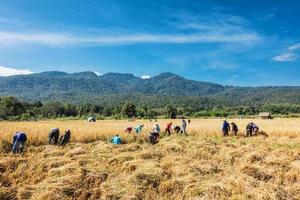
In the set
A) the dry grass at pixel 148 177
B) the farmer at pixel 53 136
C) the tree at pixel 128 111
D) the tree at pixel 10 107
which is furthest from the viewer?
the tree at pixel 128 111

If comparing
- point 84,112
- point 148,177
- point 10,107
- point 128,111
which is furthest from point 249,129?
point 84,112

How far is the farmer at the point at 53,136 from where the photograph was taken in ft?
57.7

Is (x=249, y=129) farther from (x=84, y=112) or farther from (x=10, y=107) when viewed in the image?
(x=84, y=112)

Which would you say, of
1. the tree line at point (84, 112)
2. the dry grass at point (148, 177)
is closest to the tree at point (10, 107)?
the tree line at point (84, 112)

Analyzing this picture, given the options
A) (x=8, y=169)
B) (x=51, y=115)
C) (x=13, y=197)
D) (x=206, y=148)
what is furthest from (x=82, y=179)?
(x=51, y=115)

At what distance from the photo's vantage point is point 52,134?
1764cm

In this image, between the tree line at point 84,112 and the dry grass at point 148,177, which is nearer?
the dry grass at point 148,177

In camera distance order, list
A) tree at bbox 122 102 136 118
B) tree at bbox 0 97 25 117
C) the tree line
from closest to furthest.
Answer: the tree line, tree at bbox 0 97 25 117, tree at bbox 122 102 136 118

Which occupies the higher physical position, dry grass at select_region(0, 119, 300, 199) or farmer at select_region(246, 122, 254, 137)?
farmer at select_region(246, 122, 254, 137)

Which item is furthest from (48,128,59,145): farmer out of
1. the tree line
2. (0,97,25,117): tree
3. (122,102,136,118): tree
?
(0,97,25,117): tree

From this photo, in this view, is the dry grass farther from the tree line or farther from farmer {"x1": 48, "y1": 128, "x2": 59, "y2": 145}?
the tree line

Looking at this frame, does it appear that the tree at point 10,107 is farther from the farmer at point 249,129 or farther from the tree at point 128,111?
the farmer at point 249,129

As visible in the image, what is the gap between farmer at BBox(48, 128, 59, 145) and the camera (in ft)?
57.7

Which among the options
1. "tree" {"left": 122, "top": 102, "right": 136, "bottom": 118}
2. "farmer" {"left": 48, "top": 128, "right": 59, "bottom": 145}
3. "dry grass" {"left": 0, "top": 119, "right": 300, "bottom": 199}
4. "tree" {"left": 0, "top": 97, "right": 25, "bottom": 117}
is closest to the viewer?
"dry grass" {"left": 0, "top": 119, "right": 300, "bottom": 199}
